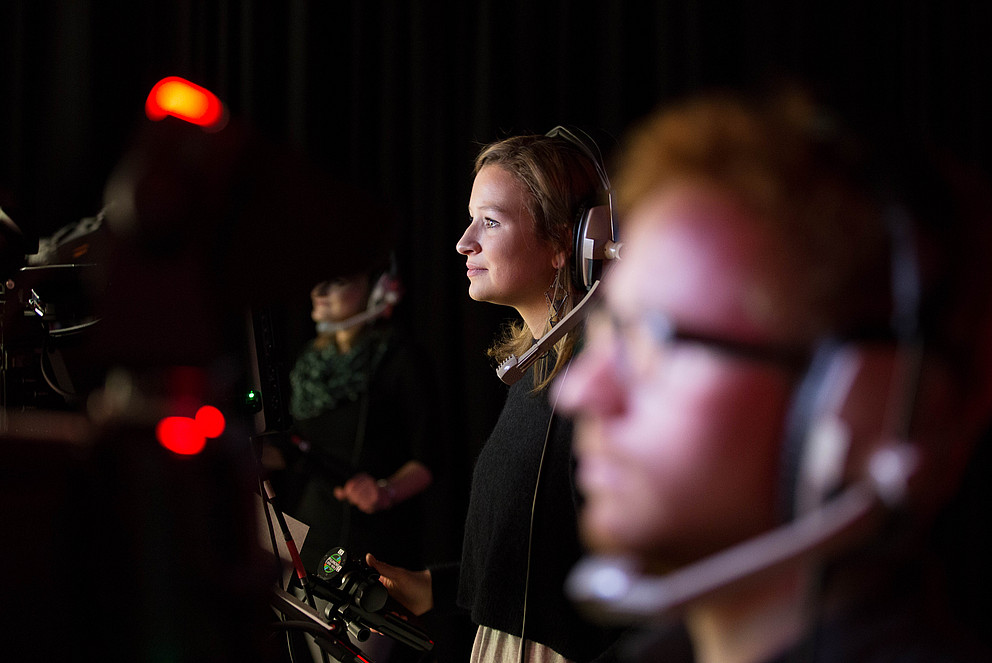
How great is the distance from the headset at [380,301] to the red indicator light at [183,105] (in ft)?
6.05

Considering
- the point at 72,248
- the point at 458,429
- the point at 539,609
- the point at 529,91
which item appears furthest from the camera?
the point at 458,429

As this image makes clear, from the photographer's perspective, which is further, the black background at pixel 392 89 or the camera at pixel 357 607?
the black background at pixel 392 89

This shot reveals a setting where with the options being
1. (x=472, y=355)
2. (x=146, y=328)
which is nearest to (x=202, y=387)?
(x=146, y=328)

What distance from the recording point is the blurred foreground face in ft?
1.70

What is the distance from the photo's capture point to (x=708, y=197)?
1.85 feet

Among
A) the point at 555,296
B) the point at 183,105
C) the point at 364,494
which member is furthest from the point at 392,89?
the point at 183,105

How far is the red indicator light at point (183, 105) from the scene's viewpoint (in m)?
0.54

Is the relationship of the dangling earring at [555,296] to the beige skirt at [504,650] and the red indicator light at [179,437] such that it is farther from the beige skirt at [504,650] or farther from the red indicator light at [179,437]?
the red indicator light at [179,437]

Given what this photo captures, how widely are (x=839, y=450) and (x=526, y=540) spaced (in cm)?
81

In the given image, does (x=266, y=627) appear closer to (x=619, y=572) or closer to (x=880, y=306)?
(x=619, y=572)

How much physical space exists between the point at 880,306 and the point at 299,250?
399 millimetres

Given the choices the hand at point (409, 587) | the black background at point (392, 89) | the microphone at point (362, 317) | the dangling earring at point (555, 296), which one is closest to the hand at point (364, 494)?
the black background at point (392, 89)

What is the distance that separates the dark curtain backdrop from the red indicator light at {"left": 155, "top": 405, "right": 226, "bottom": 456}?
174cm

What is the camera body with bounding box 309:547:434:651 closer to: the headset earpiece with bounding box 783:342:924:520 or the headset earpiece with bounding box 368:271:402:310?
the headset earpiece with bounding box 783:342:924:520
